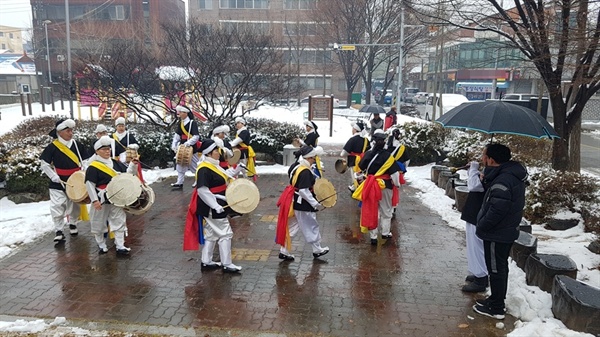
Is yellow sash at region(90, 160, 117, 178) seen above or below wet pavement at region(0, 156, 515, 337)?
above

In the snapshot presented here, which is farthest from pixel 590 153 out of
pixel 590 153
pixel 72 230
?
pixel 72 230

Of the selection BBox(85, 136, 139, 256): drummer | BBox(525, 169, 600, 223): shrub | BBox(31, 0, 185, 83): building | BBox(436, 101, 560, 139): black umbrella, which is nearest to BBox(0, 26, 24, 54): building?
BBox(31, 0, 185, 83): building

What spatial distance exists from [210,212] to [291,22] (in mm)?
41954

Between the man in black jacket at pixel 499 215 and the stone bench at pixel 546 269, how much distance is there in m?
0.70

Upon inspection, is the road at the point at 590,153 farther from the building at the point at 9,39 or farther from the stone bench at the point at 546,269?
the building at the point at 9,39

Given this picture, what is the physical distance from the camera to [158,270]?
6137 millimetres

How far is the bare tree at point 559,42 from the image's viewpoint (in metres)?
7.16

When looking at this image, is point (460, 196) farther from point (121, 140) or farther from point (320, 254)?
point (121, 140)

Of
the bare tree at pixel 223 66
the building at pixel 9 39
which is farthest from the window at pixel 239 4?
the building at pixel 9 39

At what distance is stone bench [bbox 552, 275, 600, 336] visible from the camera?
4.32 metres

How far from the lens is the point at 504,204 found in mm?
4598

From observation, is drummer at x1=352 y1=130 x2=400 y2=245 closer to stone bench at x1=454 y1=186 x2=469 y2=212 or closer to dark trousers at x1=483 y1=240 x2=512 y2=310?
dark trousers at x1=483 y1=240 x2=512 y2=310

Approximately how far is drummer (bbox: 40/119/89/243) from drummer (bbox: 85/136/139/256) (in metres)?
0.90

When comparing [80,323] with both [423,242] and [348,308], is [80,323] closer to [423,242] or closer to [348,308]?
[348,308]
